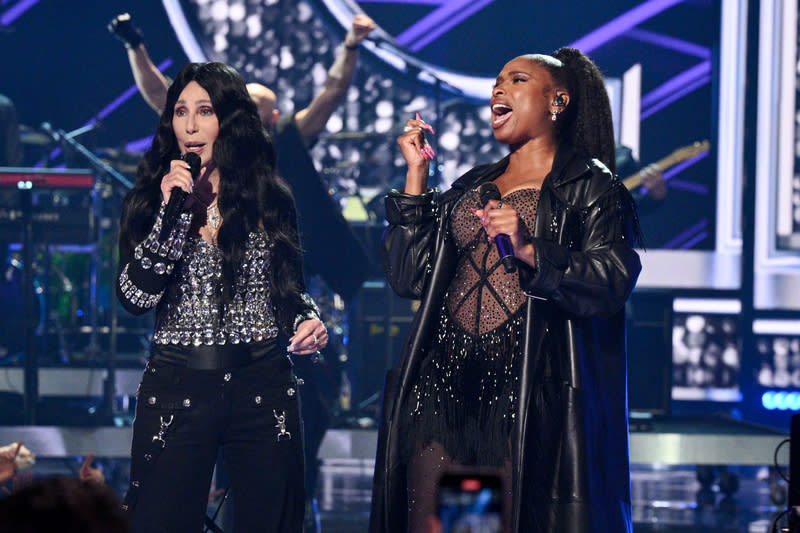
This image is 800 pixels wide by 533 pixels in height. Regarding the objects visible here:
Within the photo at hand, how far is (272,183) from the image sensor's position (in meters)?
3.10

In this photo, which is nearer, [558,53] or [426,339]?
[426,339]

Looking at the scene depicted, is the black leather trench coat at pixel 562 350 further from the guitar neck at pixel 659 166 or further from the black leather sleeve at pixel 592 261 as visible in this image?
the guitar neck at pixel 659 166

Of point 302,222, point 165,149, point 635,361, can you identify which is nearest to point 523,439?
point 165,149

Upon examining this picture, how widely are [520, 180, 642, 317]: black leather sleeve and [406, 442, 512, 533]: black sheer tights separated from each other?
1.61 ft

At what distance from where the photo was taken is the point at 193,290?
9.35 ft

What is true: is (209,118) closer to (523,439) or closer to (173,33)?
(523,439)

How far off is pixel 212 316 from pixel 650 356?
4.06m

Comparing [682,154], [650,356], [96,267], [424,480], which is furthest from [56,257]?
[424,480]

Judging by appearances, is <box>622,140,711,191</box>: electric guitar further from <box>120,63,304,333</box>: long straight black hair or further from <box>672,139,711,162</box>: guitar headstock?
<box>120,63,304,333</box>: long straight black hair

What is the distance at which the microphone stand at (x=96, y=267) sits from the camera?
5863 mm

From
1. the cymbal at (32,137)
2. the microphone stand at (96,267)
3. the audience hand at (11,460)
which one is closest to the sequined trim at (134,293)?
the audience hand at (11,460)

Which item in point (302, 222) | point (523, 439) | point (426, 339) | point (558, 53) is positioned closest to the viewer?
point (523, 439)

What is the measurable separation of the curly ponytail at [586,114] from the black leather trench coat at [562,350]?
108mm

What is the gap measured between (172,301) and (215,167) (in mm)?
436
